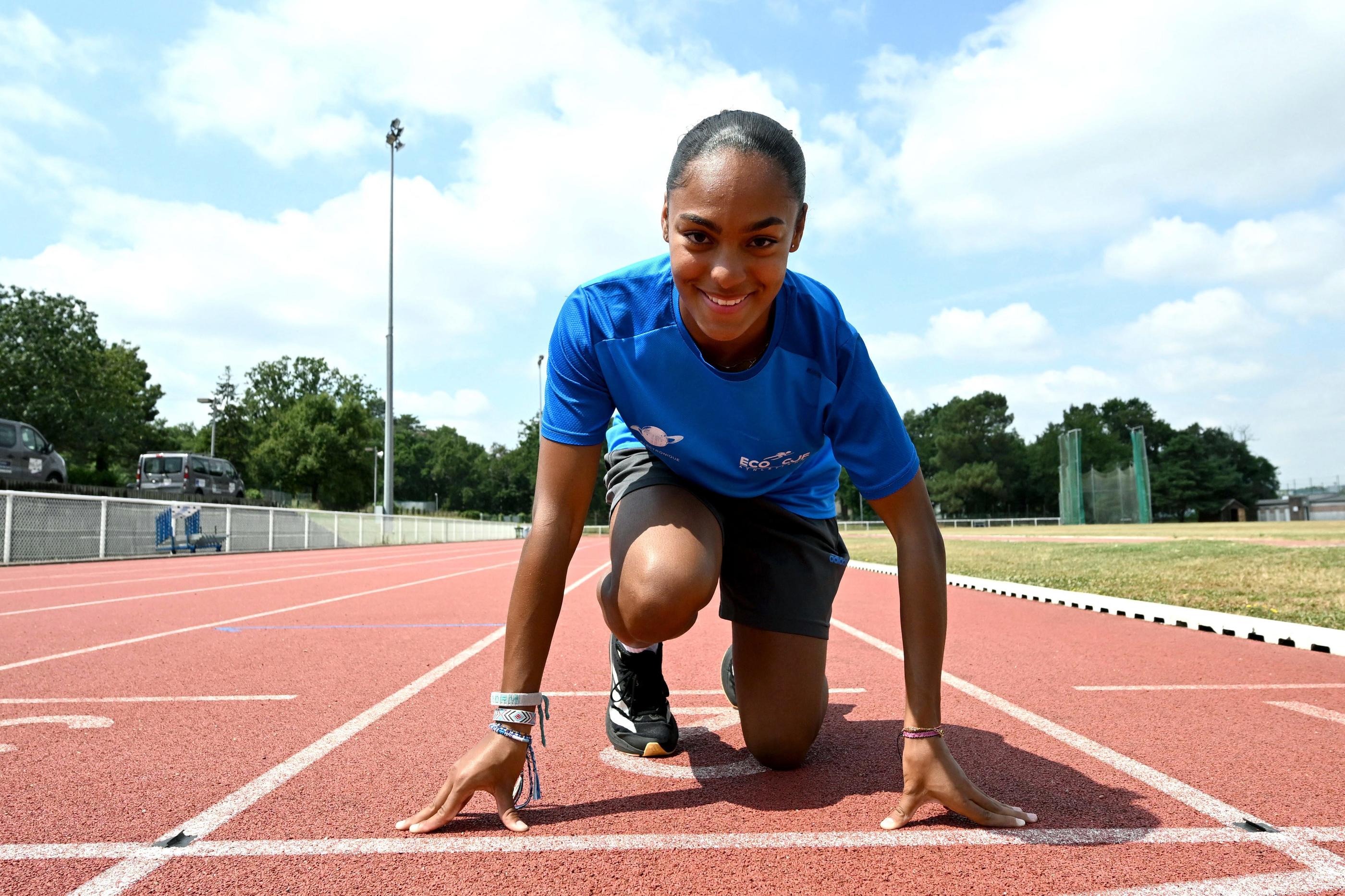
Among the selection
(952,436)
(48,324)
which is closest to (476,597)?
(48,324)

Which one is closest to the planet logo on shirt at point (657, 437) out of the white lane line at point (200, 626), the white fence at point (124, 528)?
the white lane line at point (200, 626)

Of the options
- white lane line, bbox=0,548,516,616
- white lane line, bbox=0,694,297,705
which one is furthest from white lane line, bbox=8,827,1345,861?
white lane line, bbox=0,548,516,616

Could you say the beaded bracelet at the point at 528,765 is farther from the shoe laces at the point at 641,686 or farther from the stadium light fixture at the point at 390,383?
the stadium light fixture at the point at 390,383

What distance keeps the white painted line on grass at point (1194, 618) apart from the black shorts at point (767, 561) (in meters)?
4.02

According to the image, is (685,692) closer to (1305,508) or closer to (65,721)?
(65,721)

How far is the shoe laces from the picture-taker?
3230 millimetres

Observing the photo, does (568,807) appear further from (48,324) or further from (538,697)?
(48,324)

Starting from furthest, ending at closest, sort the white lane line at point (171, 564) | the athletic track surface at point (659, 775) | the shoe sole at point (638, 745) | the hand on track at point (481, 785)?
the white lane line at point (171, 564), the shoe sole at point (638, 745), the hand on track at point (481, 785), the athletic track surface at point (659, 775)

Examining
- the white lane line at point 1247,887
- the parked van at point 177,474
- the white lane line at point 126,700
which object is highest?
the parked van at point 177,474

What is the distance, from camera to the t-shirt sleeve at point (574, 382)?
8.55ft

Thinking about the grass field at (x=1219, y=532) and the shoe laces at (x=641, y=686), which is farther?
the grass field at (x=1219, y=532)

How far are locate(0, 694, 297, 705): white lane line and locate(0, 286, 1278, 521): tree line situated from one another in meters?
38.1

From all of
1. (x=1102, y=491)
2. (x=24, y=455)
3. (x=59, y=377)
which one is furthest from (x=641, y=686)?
(x=1102, y=491)

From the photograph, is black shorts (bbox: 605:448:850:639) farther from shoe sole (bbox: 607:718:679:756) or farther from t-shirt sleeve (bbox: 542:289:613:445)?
t-shirt sleeve (bbox: 542:289:613:445)
